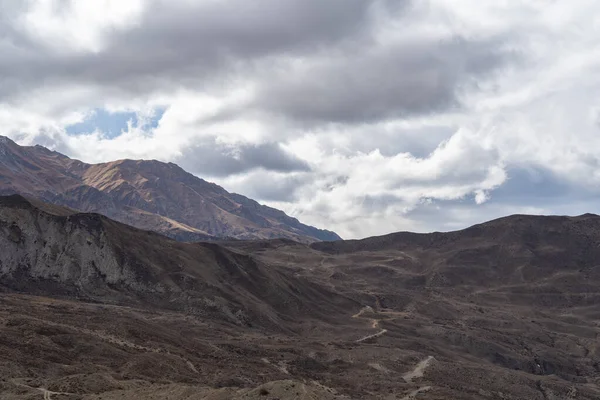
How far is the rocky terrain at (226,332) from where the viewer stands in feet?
197

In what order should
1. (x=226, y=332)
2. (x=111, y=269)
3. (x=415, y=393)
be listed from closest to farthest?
(x=415, y=393) → (x=226, y=332) → (x=111, y=269)

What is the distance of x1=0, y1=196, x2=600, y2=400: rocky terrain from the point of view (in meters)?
60.0

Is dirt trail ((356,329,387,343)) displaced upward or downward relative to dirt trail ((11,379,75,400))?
downward

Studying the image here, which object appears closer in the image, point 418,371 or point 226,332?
point 418,371

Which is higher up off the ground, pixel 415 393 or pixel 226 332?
pixel 226 332

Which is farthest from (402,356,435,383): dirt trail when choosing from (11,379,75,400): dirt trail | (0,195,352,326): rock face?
(11,379,75,400): dirt trail

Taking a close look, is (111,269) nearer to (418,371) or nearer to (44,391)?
(418,371)

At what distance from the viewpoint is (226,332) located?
10462 centimetres

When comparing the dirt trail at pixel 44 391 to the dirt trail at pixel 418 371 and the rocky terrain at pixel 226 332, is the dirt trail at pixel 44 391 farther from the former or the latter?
the dirt trail at pixel 418 371

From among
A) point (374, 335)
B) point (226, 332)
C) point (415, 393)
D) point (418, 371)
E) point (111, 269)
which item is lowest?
point (418, 371)

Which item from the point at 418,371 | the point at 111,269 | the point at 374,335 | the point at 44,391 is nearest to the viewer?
the point at 44,391

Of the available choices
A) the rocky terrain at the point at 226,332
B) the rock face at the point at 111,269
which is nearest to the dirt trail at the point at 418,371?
the rocky terrain at the point at 226,332

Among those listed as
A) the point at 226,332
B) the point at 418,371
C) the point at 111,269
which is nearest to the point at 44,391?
the point at 226,332

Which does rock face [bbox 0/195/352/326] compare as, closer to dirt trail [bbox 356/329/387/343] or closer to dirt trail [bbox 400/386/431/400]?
dirt trail [bbox 356/329/387/343]
